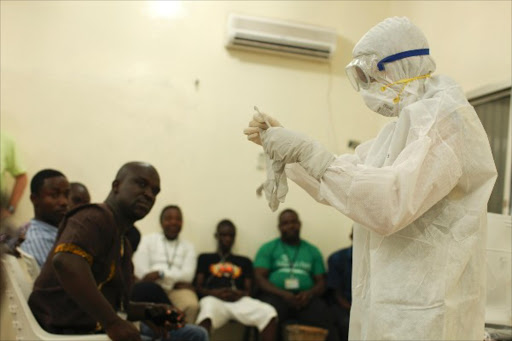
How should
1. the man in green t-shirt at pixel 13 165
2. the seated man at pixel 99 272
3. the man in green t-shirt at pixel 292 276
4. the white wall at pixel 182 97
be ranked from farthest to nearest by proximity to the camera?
1. the white wall at pixel 182 97
2. the man in green t-shirt at pixel 292 276
3. the man in green t-shirt at pixel 13 165
4. the seated man at pixel 99 272

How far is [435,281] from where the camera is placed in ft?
4.87

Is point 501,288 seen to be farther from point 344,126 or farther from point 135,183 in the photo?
point 344,126

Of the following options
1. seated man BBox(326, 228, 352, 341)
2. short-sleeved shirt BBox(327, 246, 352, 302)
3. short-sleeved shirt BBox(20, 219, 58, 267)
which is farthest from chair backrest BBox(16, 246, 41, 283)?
short-sleeved shirt BBox(327, 246, 352, 302)

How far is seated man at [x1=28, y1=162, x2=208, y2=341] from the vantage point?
6.75 feet

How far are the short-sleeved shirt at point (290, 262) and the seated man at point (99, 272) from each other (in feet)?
8.38

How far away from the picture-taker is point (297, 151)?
159cm

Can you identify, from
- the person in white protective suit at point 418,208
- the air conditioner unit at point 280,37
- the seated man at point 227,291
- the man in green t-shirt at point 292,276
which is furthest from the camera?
the air conditioner unit at point 280,37

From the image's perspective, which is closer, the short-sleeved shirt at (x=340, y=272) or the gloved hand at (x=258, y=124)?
the gloved hand at (x=258, y=124)

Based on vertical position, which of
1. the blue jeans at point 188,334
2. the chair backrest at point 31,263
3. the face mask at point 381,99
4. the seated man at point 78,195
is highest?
the face mask at point 381,99

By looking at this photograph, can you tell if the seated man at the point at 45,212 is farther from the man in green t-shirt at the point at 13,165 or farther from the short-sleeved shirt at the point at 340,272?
the short-sleeved shirt at the point at 340,272

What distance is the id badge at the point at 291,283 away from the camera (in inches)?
194

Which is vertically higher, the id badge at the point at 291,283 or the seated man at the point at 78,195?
the seated man at the point at 78,195

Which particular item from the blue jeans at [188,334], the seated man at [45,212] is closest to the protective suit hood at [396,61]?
the blue jeans at [188,334]

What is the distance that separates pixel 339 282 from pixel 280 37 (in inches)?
94.9
